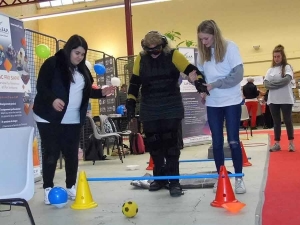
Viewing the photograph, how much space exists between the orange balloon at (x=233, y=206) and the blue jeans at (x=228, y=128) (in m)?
0.50

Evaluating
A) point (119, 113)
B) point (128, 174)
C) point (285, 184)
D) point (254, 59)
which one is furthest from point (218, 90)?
point (254, 59)

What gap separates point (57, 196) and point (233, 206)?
1.25 m

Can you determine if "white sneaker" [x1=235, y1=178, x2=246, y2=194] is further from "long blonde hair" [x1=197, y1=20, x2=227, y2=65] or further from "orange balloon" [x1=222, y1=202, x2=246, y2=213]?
"long blonde hair" [x1=197, y1=20, x2=227, y2=65]

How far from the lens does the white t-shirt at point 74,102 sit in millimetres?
2988

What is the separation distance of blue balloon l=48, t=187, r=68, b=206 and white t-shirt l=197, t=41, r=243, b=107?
1.27m

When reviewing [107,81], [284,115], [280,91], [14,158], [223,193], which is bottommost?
[223,193]

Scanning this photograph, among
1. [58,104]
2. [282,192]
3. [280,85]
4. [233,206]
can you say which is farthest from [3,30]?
[280,85]

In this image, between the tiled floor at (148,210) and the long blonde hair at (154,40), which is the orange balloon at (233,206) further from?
the long blonde hair at (154,40)

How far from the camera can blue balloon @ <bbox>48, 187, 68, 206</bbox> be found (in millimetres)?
2879

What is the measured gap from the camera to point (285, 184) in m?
3.28

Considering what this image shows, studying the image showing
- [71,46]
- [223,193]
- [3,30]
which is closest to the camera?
[223,193]

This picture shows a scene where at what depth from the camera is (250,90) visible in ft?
33.3

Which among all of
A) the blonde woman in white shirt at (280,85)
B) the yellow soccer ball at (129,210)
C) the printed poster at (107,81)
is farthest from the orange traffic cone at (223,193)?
the printed poster at (107,81)

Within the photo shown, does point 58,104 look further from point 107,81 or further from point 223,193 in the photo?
point 107,81
